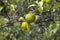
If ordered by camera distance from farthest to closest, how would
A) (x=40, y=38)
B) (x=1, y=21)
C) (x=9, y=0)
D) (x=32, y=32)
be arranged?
(x=32, y=32) < (x=40, y=38) < (x=9, y=0) < (x=1, y=21)

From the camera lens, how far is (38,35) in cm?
226

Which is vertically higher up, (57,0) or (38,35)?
(57,0)

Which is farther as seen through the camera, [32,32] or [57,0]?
[32,32]

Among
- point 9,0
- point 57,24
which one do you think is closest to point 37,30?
point 9,0

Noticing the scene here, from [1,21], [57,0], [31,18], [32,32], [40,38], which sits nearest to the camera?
[31,18]

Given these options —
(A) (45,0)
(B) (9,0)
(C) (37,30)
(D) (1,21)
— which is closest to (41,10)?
(A) (45,0)

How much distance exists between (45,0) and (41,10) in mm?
65

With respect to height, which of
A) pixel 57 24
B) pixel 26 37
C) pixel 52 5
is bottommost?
pixel 26 37

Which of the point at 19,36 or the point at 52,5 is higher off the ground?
the point at 52,5

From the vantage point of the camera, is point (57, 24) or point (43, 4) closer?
point (43, 4)

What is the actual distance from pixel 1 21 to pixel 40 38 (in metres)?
1.26

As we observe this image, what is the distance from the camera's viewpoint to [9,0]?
1.54 m

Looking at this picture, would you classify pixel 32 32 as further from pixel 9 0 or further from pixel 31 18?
pixel 31 18

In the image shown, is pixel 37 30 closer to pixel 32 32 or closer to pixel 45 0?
pixel 32 32
